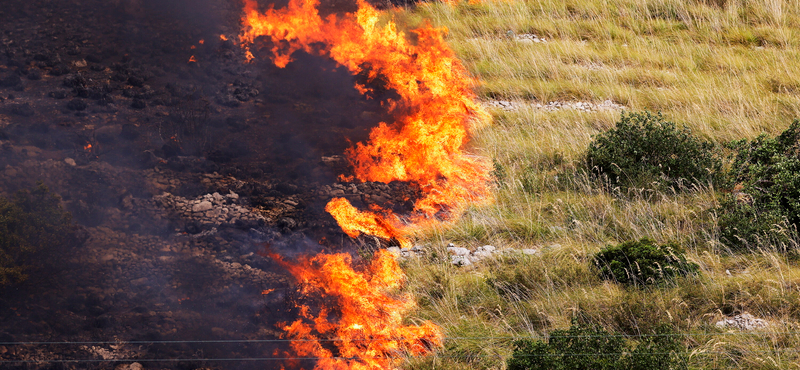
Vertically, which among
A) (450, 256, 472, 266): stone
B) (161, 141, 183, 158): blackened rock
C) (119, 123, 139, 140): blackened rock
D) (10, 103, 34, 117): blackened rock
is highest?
(10, 103, 34, 117): blackened rock

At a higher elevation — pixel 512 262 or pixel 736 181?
pixel 736 181

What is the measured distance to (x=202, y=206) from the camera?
7215 mm

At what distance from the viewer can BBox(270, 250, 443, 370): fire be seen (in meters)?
5.37

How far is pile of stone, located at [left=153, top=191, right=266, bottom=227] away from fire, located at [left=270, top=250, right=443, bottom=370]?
0.85 m

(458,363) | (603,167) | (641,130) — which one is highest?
(641,130)

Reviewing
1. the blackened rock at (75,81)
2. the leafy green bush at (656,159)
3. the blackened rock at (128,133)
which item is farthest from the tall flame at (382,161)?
the blackened rock at (128,133)

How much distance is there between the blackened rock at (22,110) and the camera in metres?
8.62

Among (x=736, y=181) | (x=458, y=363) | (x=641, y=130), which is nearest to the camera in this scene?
(x=458, y=363)

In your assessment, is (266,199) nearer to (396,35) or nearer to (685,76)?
(396,35)

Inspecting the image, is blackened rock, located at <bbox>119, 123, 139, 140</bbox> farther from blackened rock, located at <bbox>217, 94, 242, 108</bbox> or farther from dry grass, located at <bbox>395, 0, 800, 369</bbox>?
dry grass, located at <bbox>395, 0, 800, 369</bbox>

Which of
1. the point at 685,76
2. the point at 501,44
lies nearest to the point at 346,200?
the point at 501,44

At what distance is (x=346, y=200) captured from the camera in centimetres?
777

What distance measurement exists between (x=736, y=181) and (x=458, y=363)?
497cm

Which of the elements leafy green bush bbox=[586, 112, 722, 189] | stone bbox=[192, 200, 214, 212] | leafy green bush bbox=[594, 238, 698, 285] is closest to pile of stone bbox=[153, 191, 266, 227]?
stone bbox=[192, 200, 214, 212]
